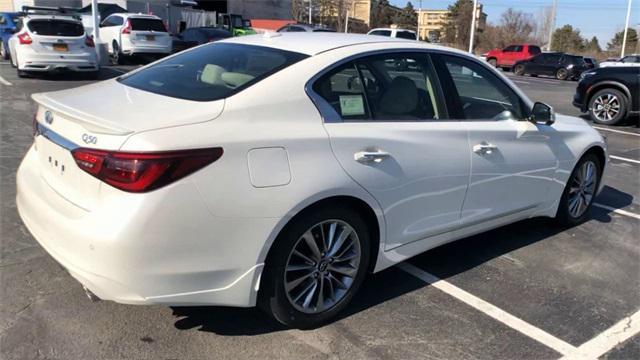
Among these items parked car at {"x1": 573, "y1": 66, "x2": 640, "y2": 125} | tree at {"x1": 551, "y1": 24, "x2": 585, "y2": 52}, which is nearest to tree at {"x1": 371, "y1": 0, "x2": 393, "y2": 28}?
tree at {"x1": 551, "y1": 24, "x2": 585, "y2": 52}

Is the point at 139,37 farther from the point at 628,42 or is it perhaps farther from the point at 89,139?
the point at 628,42

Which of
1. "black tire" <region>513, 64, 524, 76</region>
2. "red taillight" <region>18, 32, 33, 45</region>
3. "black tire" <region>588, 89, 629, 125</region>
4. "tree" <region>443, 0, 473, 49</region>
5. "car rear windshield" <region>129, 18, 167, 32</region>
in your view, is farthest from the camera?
"tree" <region>443, 0, 473, 49</region>

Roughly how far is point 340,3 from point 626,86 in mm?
57458

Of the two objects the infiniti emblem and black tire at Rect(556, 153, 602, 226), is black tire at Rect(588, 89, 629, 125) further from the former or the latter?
the infiniti emblem

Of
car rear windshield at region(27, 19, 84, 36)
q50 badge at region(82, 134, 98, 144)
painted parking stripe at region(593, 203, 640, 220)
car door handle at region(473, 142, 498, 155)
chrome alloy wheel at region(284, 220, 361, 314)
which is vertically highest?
car rear windshield at region(27, 19, 84, 36)

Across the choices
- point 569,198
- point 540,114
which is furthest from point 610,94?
point 540,114

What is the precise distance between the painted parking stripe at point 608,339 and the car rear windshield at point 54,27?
1362 centimetres

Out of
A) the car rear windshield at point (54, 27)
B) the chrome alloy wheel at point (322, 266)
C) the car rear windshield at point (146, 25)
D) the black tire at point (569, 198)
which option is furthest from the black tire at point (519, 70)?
the chrome alloy wheel at point (322, 266)

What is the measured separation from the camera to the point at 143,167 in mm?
2480

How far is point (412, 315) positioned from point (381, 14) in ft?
324

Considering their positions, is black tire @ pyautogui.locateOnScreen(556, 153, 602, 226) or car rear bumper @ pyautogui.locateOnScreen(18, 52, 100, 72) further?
car rear bumper @ pyautogui.locateOnScreen(18, 52, 100, 72)

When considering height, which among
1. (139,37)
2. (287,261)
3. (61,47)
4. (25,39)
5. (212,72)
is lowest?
(287,261)

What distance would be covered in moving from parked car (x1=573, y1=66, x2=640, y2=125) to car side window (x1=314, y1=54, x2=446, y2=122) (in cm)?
952

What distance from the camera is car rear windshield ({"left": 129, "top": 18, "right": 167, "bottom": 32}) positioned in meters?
19.3
